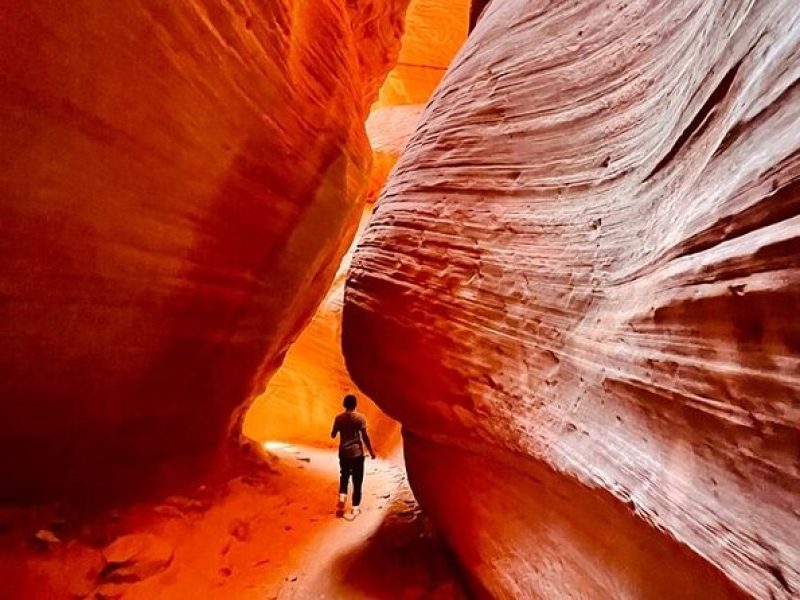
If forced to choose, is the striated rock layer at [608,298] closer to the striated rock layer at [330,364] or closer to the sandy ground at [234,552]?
the sandy ground at [234,552]

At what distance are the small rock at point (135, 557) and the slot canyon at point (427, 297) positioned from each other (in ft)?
0.04

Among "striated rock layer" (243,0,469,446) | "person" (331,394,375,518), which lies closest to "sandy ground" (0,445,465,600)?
"person" (331,394,375,518)

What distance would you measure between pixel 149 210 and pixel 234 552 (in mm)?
2518

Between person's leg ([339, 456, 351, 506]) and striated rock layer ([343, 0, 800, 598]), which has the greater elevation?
striated rock layer ([343, 0, 800, 598])

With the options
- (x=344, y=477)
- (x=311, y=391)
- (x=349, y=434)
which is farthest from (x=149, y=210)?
(x=311, y=391)

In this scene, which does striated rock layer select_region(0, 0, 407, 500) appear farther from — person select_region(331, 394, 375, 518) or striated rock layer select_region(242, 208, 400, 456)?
striated rock layer select_region(242, 208, 400, 456)

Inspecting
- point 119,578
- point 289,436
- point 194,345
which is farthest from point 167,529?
point 289,436

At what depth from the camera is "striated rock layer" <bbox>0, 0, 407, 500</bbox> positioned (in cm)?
239

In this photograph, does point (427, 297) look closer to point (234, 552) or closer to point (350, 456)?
point (234, 552)

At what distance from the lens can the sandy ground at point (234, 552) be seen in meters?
3.06

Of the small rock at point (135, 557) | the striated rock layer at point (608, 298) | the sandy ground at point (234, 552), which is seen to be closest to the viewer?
the striated rock layer at point (608, 298)

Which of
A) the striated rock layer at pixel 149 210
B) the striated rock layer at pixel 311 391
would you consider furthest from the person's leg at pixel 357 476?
the striated rock layer at pixel 311 391

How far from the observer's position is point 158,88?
8.91ft

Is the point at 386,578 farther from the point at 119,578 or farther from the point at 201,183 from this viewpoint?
the point at 201,183
